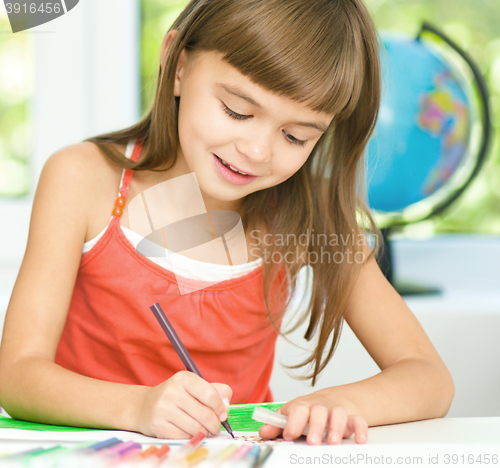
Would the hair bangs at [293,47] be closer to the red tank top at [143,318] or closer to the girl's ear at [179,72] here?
the girl's ear at [179,72]

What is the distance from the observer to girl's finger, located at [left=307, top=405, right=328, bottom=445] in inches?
15.3

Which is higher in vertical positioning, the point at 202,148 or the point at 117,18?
the point at 117,18

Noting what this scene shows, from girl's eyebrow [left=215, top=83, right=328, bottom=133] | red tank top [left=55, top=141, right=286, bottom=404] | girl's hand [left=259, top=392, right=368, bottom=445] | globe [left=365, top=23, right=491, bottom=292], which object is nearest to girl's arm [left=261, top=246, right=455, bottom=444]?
girl's hand [left=259, top=392, right=368, bottom=445]

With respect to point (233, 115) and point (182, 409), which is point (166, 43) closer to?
point (233, 115)

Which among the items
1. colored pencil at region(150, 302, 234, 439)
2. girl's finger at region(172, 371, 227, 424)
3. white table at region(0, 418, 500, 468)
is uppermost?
colored pencil at region(150, 302, 234, 439)

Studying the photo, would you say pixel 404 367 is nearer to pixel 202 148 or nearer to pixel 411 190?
pixel 202 148

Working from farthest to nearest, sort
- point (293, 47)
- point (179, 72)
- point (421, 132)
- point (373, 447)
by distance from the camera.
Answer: point (421, 132), point (179, 72), point (293, 47), point (373, 447)

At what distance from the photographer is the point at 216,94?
534 mm

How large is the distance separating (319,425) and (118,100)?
37.0 inches

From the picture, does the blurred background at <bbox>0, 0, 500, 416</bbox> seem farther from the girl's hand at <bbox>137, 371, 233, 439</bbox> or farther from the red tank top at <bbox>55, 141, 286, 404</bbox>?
the girl's hand at <bbox>137, 371, 233, 439</bbox>

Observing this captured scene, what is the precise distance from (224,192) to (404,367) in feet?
0.88

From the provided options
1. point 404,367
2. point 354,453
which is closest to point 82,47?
point 404,367

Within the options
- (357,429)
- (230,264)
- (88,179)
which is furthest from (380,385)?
(88,179)

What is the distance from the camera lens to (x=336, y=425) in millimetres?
402
